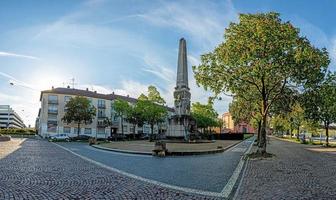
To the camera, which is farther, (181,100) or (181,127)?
(181,100)

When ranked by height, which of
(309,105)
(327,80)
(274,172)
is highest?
(327,80)

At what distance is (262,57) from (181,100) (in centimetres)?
2420

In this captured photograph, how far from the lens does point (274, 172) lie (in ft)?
49.1

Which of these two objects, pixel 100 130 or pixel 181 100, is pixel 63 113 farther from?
pixel 181 100

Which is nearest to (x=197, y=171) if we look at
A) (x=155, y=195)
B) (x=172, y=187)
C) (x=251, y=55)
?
(x=172, y=187)

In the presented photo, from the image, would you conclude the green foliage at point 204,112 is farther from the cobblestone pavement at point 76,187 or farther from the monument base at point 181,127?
the cobblestone pavement at point 76,187

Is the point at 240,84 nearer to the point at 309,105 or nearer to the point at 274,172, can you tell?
the point at 309,105

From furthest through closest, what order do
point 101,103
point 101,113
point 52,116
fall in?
point 101,103, point 101,113, point 52,116

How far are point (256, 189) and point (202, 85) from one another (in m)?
16.1

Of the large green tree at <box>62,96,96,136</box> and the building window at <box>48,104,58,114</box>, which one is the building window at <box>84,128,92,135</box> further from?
the large green tree at <box>62,96,96,136</box>

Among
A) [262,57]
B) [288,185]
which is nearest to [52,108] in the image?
[262,57]

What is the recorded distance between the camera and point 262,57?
23094 mm

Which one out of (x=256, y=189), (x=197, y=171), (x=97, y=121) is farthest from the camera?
(x=97, y=121)

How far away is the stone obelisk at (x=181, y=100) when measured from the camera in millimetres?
45875
